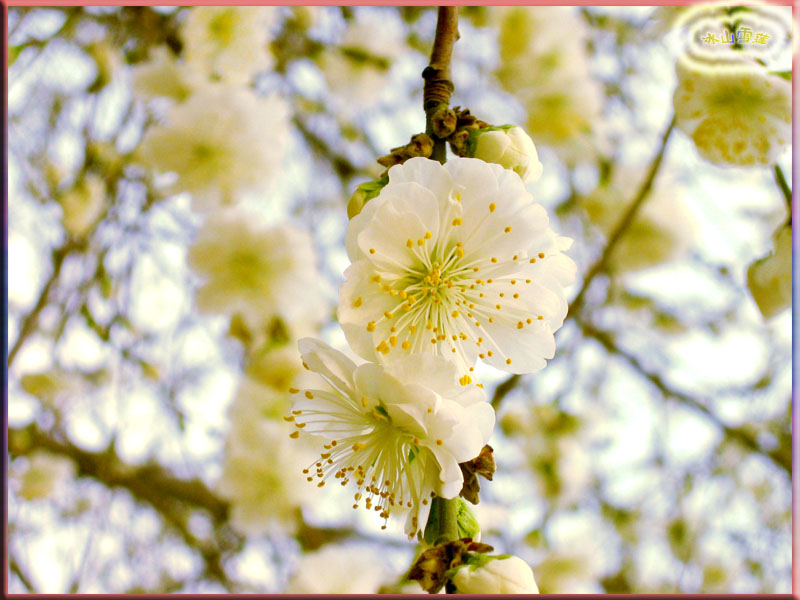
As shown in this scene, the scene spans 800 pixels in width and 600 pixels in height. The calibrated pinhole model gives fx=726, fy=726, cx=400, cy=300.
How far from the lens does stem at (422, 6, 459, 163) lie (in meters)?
0.60

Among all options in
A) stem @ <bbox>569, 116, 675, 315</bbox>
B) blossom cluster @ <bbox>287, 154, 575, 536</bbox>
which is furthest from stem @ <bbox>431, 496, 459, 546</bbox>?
stem @ <bbox>569, 116, 675, 315</bbox>

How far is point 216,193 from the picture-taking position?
1.42 metres

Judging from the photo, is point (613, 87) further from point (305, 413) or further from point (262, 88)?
point (305, 413)

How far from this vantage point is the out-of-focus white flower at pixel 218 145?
1.34 m

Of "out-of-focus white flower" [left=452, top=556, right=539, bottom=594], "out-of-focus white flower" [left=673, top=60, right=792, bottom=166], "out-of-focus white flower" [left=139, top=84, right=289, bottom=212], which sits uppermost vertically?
"out-of-focus white flower" [left=139, top=84, right=289, bottom=212]

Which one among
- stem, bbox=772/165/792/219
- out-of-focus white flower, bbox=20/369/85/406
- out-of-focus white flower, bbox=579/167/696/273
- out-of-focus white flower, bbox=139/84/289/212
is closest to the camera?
stem, bbox=772/165/792/219

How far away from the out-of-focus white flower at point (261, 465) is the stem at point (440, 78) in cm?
96

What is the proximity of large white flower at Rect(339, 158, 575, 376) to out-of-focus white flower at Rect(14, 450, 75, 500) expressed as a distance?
1597 millimetres

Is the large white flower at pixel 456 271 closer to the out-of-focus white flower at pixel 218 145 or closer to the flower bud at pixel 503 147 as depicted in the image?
the flower bud at pixel 503 147

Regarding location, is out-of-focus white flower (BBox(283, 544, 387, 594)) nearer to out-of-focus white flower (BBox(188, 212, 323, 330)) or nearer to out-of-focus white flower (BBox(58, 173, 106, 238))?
out-of-focus white flower (BBox(188, 212, 323, 330))

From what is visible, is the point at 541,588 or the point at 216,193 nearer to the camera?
the point at 216,193

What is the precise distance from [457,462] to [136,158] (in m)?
1.33

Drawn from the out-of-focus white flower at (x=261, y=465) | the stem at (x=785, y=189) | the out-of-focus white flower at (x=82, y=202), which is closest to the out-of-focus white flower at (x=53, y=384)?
the out-of-focus white flower at (x=82, y=202)

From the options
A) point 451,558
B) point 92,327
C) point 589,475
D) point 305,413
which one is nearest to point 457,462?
point 451,558
